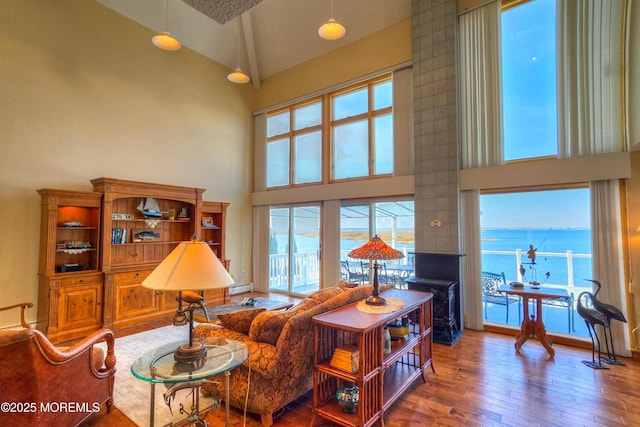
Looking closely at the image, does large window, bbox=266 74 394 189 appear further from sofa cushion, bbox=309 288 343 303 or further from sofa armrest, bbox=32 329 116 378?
sofa armrest, bbox=32 329 116 378

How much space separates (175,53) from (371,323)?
6.86 metres

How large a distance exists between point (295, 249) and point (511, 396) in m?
5.08

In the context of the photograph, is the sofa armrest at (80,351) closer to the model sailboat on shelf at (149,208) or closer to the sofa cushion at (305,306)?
the sofa cushion at (305,306)

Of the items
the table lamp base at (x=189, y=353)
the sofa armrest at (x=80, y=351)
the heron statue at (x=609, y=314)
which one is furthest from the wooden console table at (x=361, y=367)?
the heron statue at (x=609, y=314)

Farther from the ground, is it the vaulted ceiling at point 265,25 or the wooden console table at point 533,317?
the vaulted ceiling at point 265,25

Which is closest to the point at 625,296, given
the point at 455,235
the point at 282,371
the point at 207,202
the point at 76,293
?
the point at 455,235

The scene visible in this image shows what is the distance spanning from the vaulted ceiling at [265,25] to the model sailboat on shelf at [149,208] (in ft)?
11.0

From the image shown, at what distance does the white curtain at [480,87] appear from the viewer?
4801mm

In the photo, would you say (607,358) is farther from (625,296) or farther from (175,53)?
(175,53)

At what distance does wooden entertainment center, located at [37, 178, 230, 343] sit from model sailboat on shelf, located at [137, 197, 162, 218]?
0.07m

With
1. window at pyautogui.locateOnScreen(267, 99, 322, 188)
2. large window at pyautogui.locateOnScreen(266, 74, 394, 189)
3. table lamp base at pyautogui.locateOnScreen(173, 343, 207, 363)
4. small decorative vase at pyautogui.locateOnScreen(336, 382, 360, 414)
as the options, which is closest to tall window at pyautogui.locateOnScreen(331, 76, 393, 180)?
large window at pyautogui.locateOnScreen(266, 74, 394, 189)

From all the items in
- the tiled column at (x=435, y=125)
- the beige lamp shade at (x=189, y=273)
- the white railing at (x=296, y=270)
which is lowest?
the white railing at (x=296, y=270)

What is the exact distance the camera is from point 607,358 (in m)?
3.72

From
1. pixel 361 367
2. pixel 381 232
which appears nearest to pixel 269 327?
pixel 361 367
